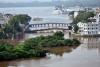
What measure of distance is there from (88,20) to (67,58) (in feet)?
16.2

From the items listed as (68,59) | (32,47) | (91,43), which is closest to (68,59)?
(68,59)

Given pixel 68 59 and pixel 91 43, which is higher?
pixel 68 59

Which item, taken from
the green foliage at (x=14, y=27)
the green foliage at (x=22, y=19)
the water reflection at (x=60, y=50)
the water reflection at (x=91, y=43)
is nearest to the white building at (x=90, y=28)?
the water reflection at (x=91, y=43)

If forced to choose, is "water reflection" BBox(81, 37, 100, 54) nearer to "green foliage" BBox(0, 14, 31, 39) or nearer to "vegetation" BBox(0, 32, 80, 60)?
"vegetation" BBox(0, 32, 80, 60)

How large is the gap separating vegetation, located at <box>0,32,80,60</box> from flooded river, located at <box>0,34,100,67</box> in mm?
199

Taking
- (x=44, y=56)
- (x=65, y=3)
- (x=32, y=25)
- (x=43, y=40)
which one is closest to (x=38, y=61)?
(x=44, y=56)

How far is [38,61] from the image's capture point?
911cm

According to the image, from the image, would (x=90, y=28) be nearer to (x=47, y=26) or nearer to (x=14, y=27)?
(x=14, y=27)

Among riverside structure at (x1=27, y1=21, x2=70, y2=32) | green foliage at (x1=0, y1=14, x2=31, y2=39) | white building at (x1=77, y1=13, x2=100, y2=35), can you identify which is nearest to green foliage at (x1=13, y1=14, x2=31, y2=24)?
green foliage at (x1=0, y1=14, x2=31, y2=39)

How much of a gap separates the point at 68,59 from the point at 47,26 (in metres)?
7.13

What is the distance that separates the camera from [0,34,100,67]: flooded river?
28.5 feet

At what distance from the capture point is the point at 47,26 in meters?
16.3

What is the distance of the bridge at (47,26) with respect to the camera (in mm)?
15180

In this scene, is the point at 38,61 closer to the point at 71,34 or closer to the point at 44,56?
the point at 44,56
